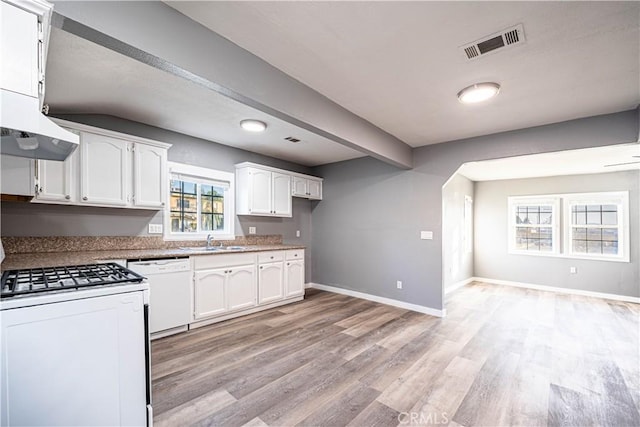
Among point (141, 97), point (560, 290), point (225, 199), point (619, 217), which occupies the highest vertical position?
point (141, 97)

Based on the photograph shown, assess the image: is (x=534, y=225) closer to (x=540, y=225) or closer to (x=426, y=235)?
(x=540, y=225)

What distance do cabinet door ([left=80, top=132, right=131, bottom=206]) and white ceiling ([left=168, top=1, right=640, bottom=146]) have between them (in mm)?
2006

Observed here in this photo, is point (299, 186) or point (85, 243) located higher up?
point (299, 186)

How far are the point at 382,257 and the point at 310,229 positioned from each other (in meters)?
1.71

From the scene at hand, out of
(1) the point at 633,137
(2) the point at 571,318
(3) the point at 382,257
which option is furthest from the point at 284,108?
(2) the point at 571,318

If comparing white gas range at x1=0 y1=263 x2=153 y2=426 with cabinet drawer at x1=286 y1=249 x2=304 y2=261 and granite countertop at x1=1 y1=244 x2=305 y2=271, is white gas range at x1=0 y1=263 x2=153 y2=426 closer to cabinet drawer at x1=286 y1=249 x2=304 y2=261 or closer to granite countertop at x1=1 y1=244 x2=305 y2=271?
granite countertop at x1=1 y1=244 x2=305 y2=271

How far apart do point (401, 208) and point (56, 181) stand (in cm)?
413

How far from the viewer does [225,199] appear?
427cm

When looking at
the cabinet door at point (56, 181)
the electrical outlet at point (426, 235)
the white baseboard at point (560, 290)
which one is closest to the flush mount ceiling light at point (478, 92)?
the electrical outlet at point (426, 235)

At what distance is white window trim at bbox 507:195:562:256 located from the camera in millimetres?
5406

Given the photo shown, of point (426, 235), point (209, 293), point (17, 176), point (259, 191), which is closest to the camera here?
point (17, 176)

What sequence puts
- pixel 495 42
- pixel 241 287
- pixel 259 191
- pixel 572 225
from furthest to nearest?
1. pixel 572 225
2. pixel 259 191
3. pixel 241 287
4. pixel 495 42

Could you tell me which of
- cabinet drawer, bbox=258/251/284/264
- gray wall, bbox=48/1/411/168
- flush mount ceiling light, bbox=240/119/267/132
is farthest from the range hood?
cabinet drawer, bbox=258/251/284/264

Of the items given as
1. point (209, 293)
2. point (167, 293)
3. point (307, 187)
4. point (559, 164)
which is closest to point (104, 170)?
point (167, 293)
